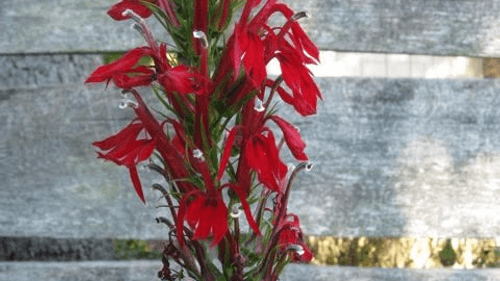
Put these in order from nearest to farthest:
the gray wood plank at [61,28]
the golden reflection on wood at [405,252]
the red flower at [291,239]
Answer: the red flower at [291,239] < the gray wood plank at [61,28] < the golden reflection on wood at [405,252]

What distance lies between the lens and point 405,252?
165 centimetres

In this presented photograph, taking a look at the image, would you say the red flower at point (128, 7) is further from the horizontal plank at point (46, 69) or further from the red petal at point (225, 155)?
the horizontal plank at point (46, 69)

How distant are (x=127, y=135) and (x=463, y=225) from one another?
89 centimetres

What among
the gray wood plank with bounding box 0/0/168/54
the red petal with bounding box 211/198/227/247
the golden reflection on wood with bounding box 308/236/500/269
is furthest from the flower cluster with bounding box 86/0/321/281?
the golden reflection on wood with bounding box 308/236/500/269

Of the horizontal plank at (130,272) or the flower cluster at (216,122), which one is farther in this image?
the horizontal plank at (130,272)

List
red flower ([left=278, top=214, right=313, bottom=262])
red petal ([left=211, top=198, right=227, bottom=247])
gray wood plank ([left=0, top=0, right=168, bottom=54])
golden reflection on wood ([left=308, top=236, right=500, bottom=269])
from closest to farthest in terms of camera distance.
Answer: red petal ([left=211, top=198, right=227, bottom=247]) → red flower ([left=278, top=214, right=313, bottom=262]) → gray wood plank ([left=0, top=0, right=168, bottom=54]) → golden reflection on wood ([left=308, top=236, right=500, bottom=269])

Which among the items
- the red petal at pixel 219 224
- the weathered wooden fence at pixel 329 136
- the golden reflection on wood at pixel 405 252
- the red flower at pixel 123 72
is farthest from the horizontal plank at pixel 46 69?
the red petal at pixel 219 224

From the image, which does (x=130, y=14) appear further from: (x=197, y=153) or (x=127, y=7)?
(x=197, y=153)

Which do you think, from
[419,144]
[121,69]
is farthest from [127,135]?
[419,144]

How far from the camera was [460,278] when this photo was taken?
1593 millimetres

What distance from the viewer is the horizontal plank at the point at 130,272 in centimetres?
154

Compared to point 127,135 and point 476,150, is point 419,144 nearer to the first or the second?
point 476,150

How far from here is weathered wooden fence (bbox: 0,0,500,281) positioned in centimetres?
152

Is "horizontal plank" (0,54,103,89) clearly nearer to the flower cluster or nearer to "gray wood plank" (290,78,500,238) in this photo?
"gray wood plank" (290,78,500,238)
